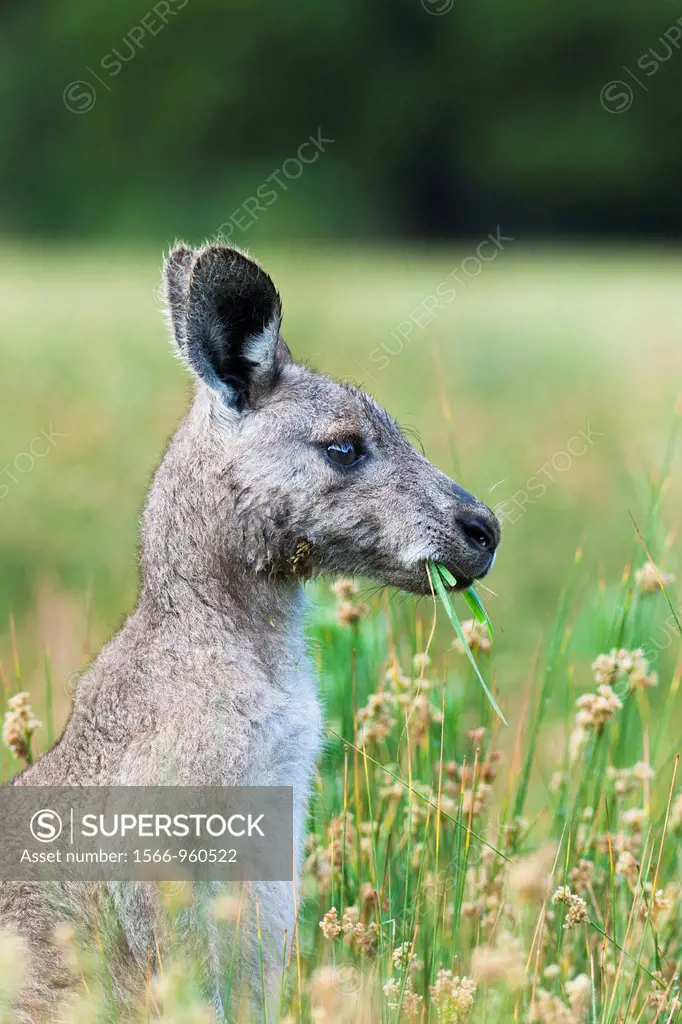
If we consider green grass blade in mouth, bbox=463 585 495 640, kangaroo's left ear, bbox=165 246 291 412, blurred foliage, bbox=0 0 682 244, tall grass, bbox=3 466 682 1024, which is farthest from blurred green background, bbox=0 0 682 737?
kangaroo's left ear, bbox=165 246 291 412

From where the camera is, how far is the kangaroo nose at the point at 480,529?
4.18 m

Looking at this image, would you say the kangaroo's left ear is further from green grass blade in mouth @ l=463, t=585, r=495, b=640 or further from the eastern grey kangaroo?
green grass blade in mouth @ l=463, t=585, r=495, b=640

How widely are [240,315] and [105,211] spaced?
1424 inches

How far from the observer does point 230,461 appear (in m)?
4.08

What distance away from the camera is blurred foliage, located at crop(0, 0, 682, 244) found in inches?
1492

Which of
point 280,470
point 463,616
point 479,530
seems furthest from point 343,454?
point 463,616

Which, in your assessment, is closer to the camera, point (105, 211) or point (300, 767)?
point (300, 767)

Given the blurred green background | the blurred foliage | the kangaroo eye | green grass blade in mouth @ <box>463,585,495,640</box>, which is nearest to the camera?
the kangaroo eye

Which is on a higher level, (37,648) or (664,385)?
(664,385)

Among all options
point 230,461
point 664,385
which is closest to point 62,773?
point 230,461

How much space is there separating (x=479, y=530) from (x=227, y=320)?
98cm

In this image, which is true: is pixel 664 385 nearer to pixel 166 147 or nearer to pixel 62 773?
pixel 62 773

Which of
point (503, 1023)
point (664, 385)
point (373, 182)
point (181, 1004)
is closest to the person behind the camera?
point (181, 1004)

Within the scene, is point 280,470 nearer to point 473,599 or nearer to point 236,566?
point 236,566
